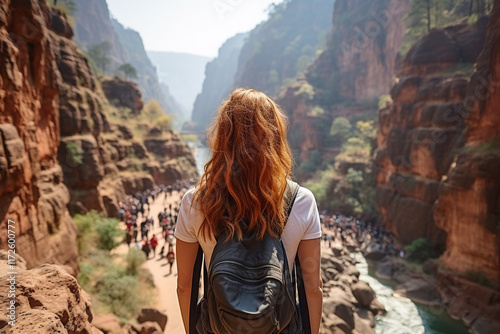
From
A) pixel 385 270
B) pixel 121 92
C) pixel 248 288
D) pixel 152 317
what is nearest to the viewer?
pixel 248 288

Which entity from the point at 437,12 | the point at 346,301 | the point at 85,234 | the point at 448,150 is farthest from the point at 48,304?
the point at 437,12

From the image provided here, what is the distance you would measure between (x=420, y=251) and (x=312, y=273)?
16961mm

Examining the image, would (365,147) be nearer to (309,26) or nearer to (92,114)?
(92,114)

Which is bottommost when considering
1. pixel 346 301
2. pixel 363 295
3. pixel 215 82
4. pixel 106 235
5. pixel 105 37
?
pixel 363 295

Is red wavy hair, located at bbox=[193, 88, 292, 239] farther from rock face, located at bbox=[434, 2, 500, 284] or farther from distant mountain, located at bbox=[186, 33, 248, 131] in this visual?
distant mountain, located at bbox=[186, 33, 248, 131]

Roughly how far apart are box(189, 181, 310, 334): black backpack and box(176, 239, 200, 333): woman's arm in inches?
10.3

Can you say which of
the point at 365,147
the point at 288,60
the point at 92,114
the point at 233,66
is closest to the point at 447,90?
the point at 365,147

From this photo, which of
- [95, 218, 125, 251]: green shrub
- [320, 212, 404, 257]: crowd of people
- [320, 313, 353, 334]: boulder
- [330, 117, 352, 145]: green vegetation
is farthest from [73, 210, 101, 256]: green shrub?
[330, 117, 352, 145]: green vegetation

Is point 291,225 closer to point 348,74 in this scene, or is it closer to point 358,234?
point 358,234

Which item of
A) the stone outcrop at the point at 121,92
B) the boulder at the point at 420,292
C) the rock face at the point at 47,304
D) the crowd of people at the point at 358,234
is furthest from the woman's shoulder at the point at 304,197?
the stone outcrop at the point at 121,92

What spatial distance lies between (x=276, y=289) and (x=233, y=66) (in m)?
163

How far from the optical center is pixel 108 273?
346 inches

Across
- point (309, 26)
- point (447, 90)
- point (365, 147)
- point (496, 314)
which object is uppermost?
point (309, 26)

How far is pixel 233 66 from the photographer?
154 m
